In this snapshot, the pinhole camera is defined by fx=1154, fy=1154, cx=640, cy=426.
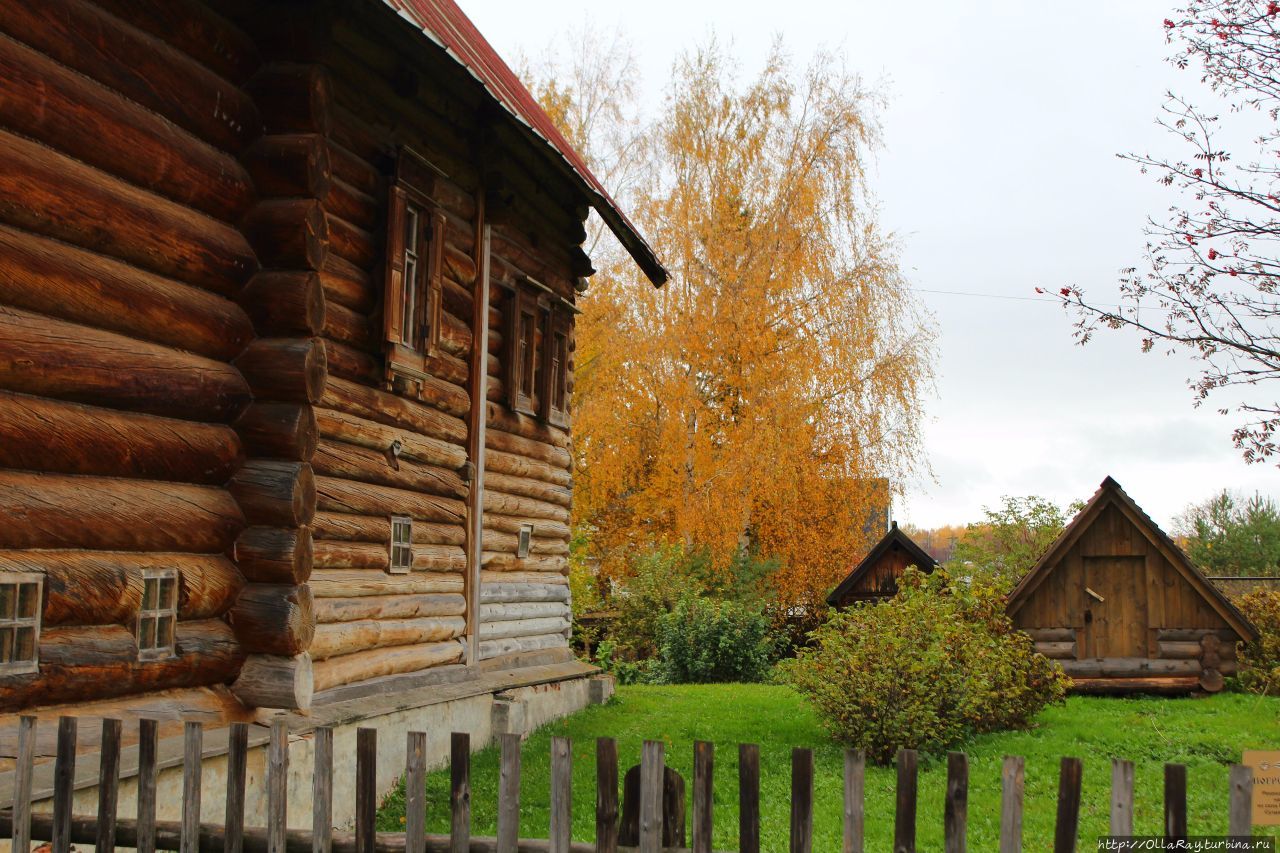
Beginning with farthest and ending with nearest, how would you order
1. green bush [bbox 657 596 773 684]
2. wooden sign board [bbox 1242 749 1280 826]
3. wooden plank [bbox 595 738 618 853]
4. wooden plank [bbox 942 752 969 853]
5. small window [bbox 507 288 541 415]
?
green bush [bbox 657 596 773 684] → small window [bbox 507 288 541 415] → wooden plank [bbox 595 738 618 853] → wooden plank [bbox 942 752 969 853] → wooden sign board [bbox 1242 749 1280 826]

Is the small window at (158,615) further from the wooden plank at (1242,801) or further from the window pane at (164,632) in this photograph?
the wooden plank at (1242,801)

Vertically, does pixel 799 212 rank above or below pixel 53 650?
above

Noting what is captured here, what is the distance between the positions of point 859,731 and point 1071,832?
8.64m

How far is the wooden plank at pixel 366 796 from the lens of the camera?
4.45 m

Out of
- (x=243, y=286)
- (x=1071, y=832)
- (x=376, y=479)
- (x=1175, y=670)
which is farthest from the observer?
(x=1175, y=670)

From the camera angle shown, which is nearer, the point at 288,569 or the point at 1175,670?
the point at 288,569

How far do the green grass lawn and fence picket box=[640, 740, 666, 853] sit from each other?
14.1 feet

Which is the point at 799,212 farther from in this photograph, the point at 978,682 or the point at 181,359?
the point at 181,359

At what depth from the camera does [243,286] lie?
27.2 ft

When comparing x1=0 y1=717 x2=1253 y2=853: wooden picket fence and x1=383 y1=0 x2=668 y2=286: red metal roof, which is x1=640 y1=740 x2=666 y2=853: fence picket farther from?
x1=383 y1=0 x2=668 y2=286: red metal roof

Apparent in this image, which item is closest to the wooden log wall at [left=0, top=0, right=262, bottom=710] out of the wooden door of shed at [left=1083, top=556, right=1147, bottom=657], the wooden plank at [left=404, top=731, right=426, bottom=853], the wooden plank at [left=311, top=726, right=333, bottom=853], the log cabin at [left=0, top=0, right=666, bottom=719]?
the log cabin at [left=0, top=0, right=666, bottom=719]

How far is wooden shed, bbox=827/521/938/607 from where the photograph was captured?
23.6m

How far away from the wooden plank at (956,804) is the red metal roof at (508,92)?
21.6 ft

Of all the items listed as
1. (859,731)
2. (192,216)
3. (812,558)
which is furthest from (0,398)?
(812,558)
